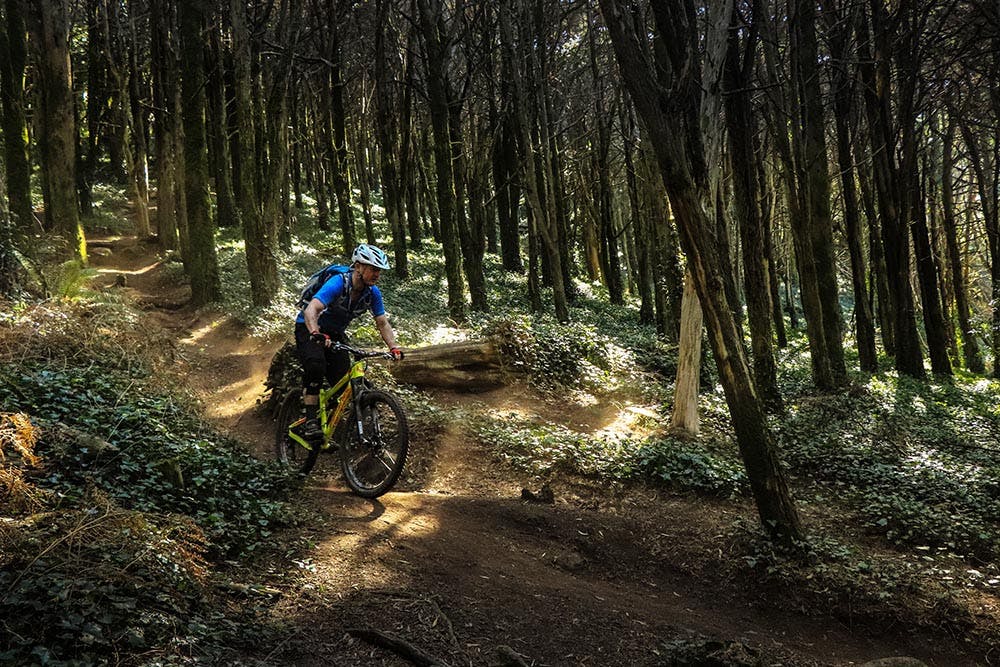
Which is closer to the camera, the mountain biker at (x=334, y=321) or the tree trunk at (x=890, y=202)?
the mountain biker at (x=334, y=321)

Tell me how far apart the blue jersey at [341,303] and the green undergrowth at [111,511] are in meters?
1.59

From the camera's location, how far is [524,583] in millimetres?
5746

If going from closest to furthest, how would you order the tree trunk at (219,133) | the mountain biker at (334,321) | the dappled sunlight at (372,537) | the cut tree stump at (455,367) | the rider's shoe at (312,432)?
1. the dappled sunlight at (372,537)
2. the mountain biker at (334,321)
3. the rider's shoe at (312,432)
4. the cut tree stump at (455,367)
5. the tree trunk at (219,133)

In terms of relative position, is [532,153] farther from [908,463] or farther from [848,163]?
[908,463]

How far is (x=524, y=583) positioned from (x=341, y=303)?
3.47 metres

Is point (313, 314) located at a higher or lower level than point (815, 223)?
lower

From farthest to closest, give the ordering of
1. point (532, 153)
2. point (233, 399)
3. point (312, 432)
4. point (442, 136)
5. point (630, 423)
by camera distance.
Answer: point (532, 153), point (442, 136), point (233, 399), point (630, 423), point (312, 432)

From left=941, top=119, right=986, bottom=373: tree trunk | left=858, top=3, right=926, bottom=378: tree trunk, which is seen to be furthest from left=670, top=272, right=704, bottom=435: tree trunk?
left=941, top=119, right=986, bottom=373: tree trunk

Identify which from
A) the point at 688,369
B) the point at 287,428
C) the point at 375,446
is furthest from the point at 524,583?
the point at 688,369

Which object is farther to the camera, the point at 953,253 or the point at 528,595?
the point at 953,253

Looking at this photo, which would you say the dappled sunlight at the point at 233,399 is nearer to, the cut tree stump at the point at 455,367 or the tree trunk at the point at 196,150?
the cut tree stump at the point at 455,367

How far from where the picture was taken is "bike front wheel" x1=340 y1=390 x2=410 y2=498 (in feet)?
23.4

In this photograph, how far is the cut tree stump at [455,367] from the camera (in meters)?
12.2

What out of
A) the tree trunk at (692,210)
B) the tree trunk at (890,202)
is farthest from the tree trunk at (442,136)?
the tree trunk at (692,210)
